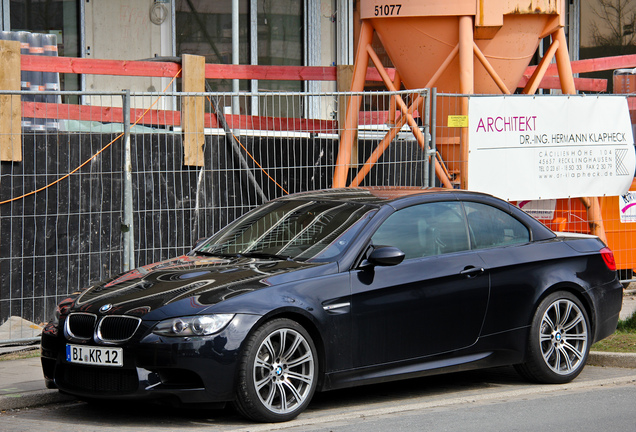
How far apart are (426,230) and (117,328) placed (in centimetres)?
237

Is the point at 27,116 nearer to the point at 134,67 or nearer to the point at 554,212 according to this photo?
the point at 134,67

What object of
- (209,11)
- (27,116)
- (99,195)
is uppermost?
(209,11)

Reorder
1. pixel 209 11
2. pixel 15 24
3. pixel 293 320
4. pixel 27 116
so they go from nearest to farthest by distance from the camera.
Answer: pixel 293 320, pixel 27 116, pixel 15 24, pixel 209 11

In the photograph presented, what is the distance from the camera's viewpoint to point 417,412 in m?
6.30

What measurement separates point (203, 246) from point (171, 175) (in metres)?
3.10

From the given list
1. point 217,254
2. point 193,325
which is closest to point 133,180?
point 217,254

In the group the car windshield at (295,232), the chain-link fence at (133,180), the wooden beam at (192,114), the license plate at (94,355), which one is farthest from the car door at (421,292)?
the wooden beam at (192,114)

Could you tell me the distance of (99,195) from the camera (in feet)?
32.4

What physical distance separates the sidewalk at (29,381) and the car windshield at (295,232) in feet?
5.15

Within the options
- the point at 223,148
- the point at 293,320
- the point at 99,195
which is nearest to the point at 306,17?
the point at 223,148

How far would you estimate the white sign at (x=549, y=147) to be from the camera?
10250 mm

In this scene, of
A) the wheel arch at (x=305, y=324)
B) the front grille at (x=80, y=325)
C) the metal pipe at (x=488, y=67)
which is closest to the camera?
the wheel arch at (x=305, y=324)

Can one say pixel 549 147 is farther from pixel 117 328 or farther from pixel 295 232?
pixel 117 328

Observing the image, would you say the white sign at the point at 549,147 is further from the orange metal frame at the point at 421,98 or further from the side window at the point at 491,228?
the side window at the point at 491,228
